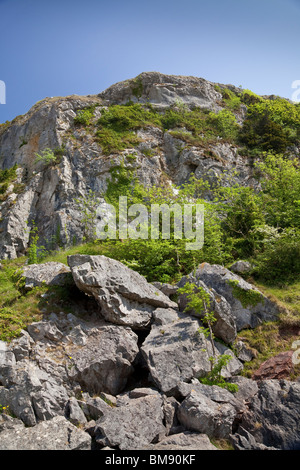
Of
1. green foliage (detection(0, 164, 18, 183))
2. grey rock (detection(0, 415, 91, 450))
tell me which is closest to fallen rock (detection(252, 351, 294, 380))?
grey rock (detection(0, 415, 91, 450))

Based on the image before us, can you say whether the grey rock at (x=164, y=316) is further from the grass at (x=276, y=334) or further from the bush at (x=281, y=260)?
the bush at (x=281, y=260)

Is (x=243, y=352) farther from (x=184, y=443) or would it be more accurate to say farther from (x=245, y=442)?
(x=184, y=443)

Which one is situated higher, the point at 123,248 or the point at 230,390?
the point at 123,248

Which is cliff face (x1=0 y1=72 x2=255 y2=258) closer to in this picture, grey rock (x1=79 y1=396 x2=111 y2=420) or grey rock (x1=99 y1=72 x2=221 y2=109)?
grey rock (x1=99 y1=72 x2=221 y2=109)

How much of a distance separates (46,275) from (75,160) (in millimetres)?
13597

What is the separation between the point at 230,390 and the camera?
6.87 metres

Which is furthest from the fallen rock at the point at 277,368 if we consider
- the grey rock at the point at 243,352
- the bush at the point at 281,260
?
the bush at the point at 281,260

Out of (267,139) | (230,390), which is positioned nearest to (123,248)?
(230,390)

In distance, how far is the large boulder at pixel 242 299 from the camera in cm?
943

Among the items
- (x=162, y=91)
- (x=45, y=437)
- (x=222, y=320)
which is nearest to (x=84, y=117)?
(x=162, y=91)

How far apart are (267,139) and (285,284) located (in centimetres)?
1971

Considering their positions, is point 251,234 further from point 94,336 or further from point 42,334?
point 42,334

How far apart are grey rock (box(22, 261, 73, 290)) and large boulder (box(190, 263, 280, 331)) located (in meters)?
4.54

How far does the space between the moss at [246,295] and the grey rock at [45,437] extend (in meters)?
6.49
